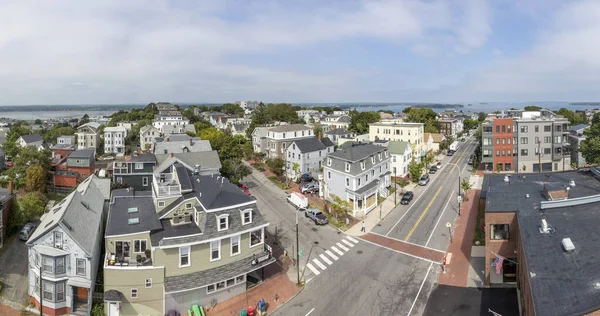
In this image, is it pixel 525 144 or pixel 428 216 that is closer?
pixel 428 216

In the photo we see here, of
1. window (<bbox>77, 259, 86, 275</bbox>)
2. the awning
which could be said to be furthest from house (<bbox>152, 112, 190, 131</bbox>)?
the awning

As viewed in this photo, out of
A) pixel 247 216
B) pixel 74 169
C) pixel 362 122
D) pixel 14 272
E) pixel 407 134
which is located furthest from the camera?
pixel 362 122

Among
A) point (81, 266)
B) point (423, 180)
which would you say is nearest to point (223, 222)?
point (81, 266)

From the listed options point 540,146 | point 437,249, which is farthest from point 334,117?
point 437,249

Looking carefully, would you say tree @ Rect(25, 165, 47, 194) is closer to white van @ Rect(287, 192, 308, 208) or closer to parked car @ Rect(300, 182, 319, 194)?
white van @ Rect(287, 192, 308, 208)

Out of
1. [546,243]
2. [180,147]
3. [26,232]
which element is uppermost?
[180,147]

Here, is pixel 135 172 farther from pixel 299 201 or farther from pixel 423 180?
pixel 423 180

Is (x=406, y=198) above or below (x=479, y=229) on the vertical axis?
above
